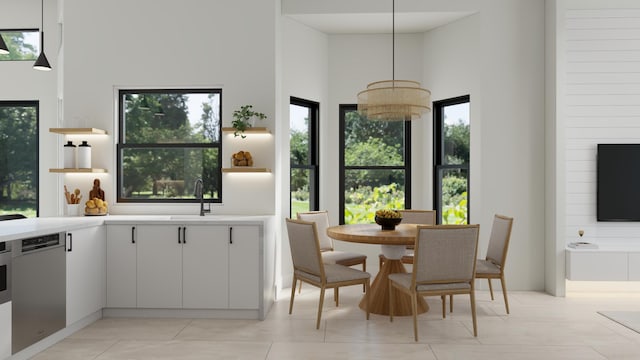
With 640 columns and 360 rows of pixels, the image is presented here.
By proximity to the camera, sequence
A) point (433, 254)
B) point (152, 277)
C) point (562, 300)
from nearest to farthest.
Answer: point (433, 254) < point (152, 277) < point (562, 300)

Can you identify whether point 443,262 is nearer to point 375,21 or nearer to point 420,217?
point 420,217

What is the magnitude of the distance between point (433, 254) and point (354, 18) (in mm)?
3084

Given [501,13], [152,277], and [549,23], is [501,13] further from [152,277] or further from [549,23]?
[152,277]

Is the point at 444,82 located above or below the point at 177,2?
below

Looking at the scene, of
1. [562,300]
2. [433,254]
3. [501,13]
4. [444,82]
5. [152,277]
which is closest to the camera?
[433,254]

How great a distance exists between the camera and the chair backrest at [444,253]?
342 cm

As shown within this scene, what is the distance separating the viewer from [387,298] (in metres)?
4.18

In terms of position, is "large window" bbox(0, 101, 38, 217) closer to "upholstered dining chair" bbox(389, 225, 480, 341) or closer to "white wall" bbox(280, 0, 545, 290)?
"upholstered dining chair" bbox(389, 225, 480, 341)

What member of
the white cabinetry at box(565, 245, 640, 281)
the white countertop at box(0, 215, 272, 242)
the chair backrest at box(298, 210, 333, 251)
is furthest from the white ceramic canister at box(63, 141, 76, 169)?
the white cabinetry at box(565, 245, 640, 281)

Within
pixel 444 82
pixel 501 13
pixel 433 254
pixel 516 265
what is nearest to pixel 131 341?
pixel 433 254

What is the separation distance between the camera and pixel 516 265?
16.3 ft

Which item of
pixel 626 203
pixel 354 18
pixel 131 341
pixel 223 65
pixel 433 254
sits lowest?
pixel 131 341

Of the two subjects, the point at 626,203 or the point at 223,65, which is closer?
the point at 223,65

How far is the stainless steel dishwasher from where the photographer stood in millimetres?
3002
